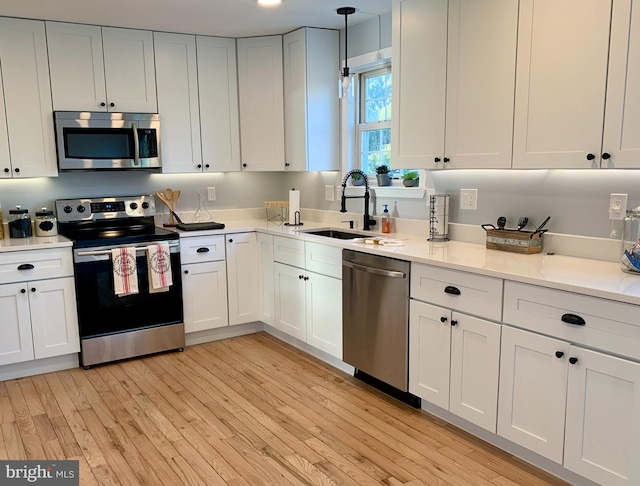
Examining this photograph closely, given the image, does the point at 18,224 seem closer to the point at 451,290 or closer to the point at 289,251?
the point at 289,251

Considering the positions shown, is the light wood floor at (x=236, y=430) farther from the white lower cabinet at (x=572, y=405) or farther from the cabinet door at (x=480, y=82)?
the cabinet door at (x=480, y=82)

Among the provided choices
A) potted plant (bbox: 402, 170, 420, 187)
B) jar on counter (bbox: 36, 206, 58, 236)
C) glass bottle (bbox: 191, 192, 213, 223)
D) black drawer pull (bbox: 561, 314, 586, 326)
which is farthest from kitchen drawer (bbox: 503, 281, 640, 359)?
jar on counter (bbox: 36, 206, 58, 236)

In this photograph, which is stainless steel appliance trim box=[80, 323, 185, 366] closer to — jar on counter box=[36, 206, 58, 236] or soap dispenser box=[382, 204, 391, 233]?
jar on counter box=[36, 206, 58, 236]

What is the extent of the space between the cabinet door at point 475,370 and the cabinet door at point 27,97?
118 inches

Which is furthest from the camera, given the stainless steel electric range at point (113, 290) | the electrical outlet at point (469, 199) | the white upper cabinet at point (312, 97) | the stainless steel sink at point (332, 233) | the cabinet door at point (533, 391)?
the white upper cabinet at point (312, 97)

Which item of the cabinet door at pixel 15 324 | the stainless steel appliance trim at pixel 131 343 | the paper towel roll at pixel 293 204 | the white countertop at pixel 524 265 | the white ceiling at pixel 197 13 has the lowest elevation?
the stainless steel appliance trim at pixel 131 343

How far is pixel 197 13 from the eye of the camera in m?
3.59

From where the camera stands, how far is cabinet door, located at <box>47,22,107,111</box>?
3.70 metres

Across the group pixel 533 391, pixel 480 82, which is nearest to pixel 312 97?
pixel 480 82

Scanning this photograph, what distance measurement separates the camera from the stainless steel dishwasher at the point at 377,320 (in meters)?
2.93

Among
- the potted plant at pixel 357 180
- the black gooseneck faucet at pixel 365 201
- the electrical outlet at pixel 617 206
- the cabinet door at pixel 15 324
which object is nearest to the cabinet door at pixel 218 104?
the potted plant at pixel 357 180

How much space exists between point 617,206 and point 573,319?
0.71 m

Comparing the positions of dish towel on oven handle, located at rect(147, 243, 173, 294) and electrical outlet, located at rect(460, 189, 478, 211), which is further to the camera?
dish towel on oven handle, located at rect(147, 243, 173, 294)

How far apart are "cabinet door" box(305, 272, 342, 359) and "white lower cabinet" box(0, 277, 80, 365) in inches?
62.5
